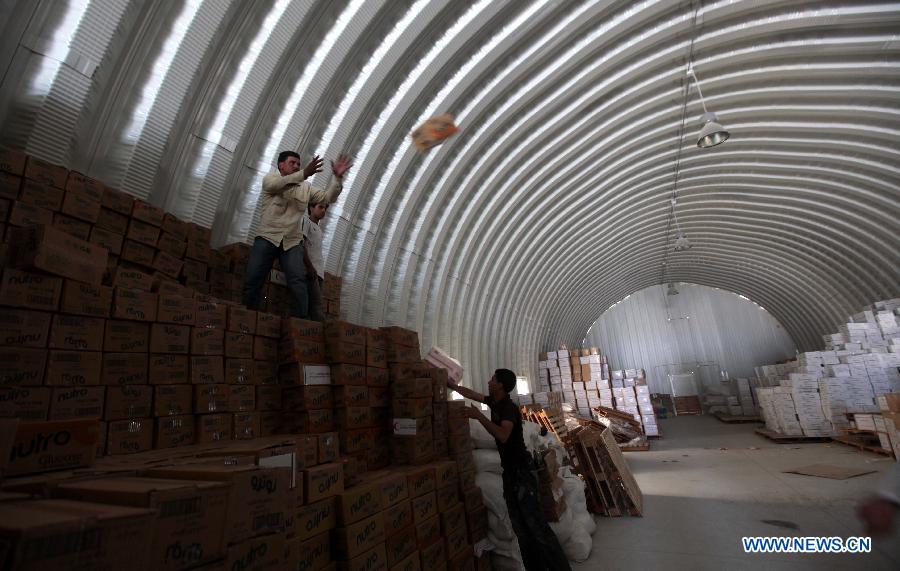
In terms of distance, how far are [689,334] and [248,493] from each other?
25.2 m

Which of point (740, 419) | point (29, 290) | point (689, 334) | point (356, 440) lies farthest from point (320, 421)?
point (689, 334)

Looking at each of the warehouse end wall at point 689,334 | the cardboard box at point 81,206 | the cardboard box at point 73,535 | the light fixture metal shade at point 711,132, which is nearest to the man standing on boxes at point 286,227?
the cardboard box at point 81,206

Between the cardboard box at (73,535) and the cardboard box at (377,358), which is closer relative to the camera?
the cardboard box at (73,535)

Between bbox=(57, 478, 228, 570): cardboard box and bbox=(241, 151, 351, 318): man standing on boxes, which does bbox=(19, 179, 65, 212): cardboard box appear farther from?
bbox=(57, 478, 228, 570): cardboard box

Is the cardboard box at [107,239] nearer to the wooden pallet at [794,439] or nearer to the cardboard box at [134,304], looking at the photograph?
the cardboard box at [134,304]

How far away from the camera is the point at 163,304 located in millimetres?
2658

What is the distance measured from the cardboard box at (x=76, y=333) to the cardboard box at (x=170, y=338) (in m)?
0.27

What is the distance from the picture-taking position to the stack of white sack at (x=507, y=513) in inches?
153

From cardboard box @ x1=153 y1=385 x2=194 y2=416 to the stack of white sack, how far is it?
2.86m

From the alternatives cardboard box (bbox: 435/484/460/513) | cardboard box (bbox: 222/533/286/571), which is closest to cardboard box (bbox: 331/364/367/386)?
cardboard box (bbox: 435/484/460/513)

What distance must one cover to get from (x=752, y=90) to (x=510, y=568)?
9.06 m

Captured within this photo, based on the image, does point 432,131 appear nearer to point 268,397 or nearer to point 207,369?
point 268,397

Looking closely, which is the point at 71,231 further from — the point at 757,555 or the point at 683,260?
the point at 683,260

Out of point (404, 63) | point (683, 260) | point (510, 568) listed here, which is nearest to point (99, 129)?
A: point (404, 63)
